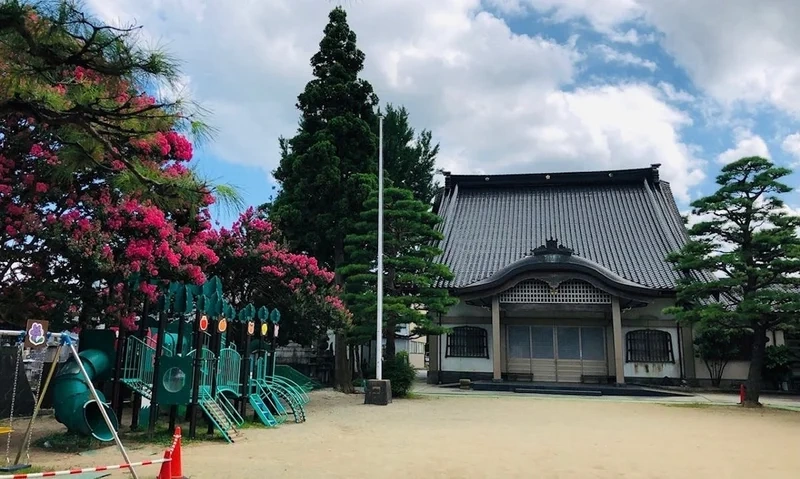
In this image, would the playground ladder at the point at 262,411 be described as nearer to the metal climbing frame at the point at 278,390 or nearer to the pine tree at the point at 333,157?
the metal climbing frame at the point at 278,390

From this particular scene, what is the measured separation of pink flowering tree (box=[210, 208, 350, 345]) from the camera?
574 inches

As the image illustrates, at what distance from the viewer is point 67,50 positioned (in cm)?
445

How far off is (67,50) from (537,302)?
1817 cm

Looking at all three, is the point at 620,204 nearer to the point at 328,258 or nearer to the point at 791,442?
the point at 328,258

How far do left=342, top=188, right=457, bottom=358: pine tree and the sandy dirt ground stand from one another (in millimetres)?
3503

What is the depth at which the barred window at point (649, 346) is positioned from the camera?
67.2 ft

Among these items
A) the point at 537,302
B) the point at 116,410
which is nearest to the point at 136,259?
the point at 116,410

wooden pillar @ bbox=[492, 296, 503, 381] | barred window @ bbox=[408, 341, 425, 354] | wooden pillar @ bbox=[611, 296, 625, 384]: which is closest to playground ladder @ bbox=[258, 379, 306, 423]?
wooden pillar @ bbox=[492, 296, 503, 381]

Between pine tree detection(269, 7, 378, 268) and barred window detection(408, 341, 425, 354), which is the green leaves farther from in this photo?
barred window detection(408, 341, 425, 354)

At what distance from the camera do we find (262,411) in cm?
1077

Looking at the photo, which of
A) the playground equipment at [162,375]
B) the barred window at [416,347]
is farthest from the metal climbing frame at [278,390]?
the barred window at [416,347]

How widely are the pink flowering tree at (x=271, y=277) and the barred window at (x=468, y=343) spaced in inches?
297

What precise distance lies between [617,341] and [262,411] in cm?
1376

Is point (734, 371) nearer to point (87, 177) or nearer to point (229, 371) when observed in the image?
point (229, 371)
